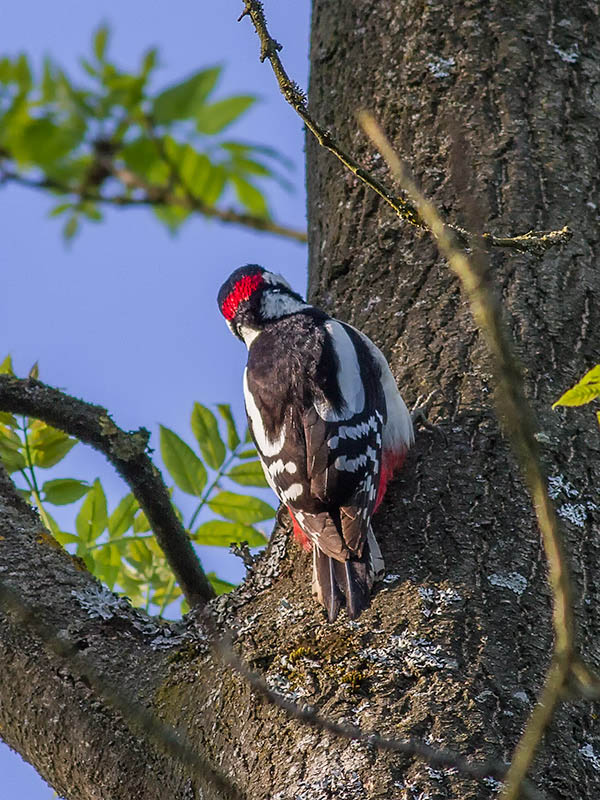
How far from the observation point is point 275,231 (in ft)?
8.99

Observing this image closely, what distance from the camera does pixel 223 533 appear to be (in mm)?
2801

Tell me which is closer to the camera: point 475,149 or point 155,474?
point 155,474

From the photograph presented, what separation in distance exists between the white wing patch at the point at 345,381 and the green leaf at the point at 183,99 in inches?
39.2

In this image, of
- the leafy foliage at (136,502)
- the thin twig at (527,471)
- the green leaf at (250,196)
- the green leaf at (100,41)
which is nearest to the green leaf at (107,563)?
the leafy foliage at (136,502)

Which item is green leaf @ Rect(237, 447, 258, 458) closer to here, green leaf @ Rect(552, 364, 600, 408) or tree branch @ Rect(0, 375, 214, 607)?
tree branch @ Rect(0, 375, 214, 607)

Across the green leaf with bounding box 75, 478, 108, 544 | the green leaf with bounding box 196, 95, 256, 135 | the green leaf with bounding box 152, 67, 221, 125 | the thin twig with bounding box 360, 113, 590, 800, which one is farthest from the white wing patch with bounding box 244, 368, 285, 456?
the thin twig with bounding box 360, 113, 590, 800

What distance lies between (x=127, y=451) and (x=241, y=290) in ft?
4.19

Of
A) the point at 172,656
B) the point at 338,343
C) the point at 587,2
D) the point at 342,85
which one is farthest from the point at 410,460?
the point at 587,2

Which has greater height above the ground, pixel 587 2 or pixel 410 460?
pixel 587 2

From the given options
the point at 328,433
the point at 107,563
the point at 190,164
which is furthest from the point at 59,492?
the point at 190,164

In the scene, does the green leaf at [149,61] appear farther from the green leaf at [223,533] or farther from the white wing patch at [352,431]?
the green leaf at [223,533]

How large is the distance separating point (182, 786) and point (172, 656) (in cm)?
30

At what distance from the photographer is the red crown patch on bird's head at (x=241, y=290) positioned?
3.58 meters

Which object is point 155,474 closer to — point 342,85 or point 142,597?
point 142,597
